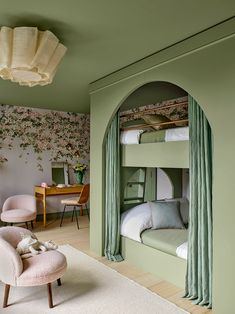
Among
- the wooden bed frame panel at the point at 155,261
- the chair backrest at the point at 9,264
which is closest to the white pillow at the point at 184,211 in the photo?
the wooden bed frame panel at the point at 155,261

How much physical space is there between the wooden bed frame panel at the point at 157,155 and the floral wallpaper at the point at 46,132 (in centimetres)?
258

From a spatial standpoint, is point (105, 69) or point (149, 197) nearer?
point (105, 69)

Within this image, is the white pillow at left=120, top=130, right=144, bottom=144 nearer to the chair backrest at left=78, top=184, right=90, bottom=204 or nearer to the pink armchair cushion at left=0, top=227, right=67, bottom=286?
the pink armchair cushion at left=0, top=227, right=67, bottom=286

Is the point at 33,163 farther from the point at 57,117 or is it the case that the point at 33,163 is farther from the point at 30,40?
the point at 30,40

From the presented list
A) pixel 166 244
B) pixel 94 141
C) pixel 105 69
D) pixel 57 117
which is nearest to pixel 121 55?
pixel 105 69

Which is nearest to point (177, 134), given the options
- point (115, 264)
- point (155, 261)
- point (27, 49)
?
point (155, 261)

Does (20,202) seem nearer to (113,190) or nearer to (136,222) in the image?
(113,190)

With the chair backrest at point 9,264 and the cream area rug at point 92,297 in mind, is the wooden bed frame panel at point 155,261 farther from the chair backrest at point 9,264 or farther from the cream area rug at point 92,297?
the chair backrest at point 9,264

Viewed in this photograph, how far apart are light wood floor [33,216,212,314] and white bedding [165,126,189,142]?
1.49m

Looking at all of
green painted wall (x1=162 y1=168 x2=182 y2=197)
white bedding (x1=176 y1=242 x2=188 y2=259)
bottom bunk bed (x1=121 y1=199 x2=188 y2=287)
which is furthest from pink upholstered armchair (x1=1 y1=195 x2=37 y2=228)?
white bedding (x1=176 y1=242 x2=188 y2=259)

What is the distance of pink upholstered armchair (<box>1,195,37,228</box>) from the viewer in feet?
14.1

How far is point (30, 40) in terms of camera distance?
1.98 meters

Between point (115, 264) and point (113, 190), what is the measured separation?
89cm

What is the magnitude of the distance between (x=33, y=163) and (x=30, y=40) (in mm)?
A: 3695
